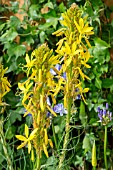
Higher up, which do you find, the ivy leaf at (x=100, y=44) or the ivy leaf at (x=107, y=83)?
the ivy leaf at (x=100, y=44)

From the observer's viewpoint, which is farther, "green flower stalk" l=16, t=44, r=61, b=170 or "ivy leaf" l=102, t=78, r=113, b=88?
"ivy leaf" l=102, t=78, r=113, b=88

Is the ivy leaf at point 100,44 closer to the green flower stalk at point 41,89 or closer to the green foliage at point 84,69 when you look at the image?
the green foliage at point 84,69

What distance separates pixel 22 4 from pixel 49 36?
24 cm

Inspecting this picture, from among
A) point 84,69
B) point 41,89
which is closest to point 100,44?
point 84,69

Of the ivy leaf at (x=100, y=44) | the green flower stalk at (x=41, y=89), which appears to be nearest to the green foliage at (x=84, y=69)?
the ivy leaf at (x=100, y=44)

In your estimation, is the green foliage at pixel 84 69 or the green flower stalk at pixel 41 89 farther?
the green foliage at pixel 84 69

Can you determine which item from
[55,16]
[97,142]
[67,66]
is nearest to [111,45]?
[55,16]

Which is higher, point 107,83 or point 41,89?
point 41,89

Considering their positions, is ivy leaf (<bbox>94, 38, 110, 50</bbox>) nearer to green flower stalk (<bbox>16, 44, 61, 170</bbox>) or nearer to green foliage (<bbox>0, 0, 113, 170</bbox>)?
green foliage (<bbox>0, 0, 113, 170</bbox>)

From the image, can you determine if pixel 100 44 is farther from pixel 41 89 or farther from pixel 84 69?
pixel 41 89

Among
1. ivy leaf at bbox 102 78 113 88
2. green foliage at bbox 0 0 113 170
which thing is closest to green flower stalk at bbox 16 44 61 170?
green foliage at bbox 0 0 113 170

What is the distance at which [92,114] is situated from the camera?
2061 mm

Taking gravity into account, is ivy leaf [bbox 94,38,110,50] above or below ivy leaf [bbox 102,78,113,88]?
above

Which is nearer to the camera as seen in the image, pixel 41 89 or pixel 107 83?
pixel 41 89
